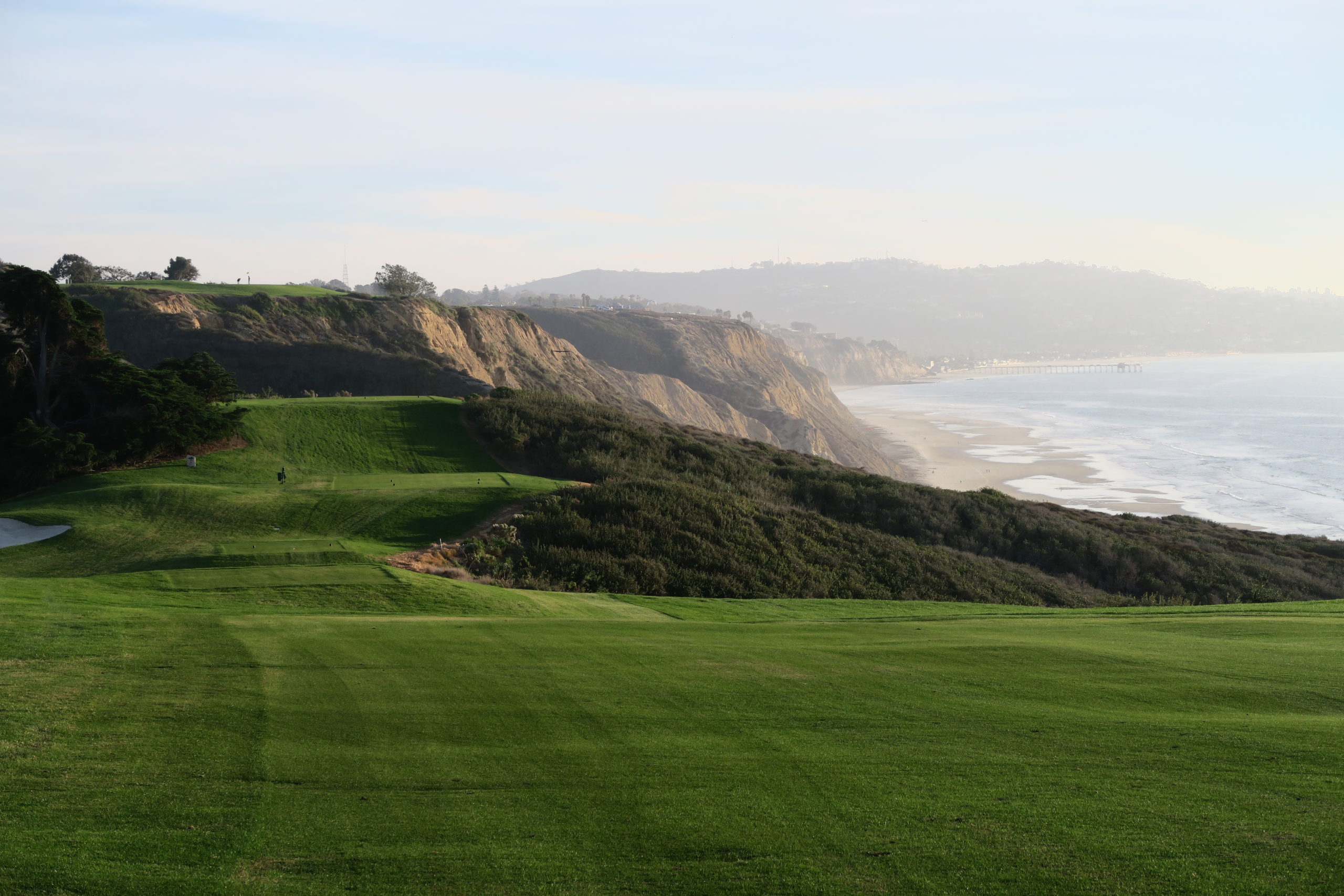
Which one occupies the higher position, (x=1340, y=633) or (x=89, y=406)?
(x=89, y=406)

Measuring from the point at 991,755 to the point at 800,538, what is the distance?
19.2 meters

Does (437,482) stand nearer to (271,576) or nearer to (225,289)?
(271,576)

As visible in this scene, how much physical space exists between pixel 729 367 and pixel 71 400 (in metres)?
98.6

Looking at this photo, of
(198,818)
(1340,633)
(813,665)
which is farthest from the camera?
(1340,633)

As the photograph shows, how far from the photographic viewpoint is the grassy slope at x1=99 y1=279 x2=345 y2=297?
61.4 meters

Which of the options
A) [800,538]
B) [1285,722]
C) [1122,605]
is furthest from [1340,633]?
[800,538]

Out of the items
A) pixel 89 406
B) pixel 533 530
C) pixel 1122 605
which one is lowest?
pixel 1122 605

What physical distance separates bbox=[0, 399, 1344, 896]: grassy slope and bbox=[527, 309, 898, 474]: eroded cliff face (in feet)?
265

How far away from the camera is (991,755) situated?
831cm

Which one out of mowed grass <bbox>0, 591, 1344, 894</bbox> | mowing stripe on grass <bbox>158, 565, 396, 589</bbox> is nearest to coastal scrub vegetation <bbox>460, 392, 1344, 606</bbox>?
mowing stripe on grass <bbox>158, 565, 396, 589</bbox>

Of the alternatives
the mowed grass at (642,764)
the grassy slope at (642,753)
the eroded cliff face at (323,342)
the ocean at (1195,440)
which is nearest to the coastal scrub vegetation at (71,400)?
the grassy slope at (642,753)

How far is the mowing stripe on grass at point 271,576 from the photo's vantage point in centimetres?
1633

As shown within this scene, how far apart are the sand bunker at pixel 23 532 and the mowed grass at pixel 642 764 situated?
33.8 feet

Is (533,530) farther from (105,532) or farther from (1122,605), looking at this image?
(1122,605)
